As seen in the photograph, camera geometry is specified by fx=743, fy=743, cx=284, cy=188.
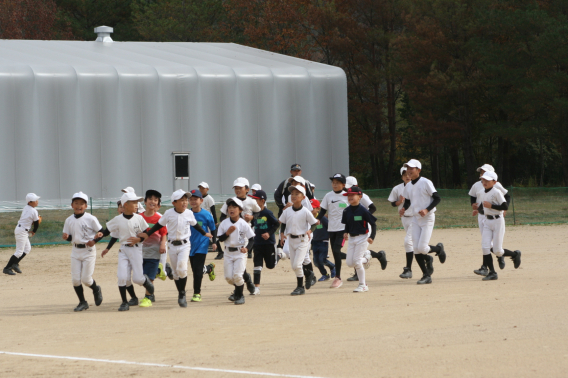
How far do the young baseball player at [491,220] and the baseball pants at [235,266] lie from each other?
4173mm

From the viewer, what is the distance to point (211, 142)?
30750 mm

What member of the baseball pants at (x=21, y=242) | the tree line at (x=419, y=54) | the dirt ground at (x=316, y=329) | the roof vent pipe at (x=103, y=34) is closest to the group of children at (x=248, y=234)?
the dirt ground at (x=316, y=329)

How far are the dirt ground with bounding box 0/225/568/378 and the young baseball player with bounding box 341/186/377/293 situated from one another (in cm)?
43

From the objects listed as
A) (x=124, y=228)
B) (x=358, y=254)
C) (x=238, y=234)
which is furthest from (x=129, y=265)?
(x=358, y=254)

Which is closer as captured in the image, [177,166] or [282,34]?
[177,166]

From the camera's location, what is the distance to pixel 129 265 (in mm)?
10438

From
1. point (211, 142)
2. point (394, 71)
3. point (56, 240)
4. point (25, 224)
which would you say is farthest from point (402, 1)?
point (25, 224)

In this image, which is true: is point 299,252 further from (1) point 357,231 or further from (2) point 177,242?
(2) point 177,242

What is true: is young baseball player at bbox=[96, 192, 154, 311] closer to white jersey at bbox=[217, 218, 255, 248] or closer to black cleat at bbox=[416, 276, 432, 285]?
white jersey at bbox=[217, 218, 255, 248]

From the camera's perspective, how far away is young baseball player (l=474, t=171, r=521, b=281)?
12.1 metres

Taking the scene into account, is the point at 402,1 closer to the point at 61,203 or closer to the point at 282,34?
the point at 282,34

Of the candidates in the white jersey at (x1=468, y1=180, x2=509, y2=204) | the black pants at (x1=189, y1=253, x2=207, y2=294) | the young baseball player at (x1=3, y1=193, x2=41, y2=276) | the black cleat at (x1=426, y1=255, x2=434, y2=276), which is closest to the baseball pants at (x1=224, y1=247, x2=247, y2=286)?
the black pants at (x1=189, y1=253, x2=207, y2=294)

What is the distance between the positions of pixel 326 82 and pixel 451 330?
25.7 m

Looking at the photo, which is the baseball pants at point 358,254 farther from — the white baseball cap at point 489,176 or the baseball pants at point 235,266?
the white baseball cap at point 489,176
